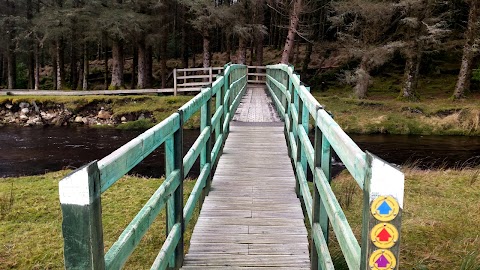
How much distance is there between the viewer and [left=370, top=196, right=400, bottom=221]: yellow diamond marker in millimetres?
1777

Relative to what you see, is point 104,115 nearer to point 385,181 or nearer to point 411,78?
point 411,78

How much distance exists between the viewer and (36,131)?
20016 millimetres

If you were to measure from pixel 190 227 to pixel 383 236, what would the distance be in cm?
493

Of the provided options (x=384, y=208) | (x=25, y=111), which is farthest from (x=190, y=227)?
(x=25, y=111)

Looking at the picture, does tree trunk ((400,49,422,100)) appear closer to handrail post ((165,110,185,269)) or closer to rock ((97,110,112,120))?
rock ((97,110,112,120))

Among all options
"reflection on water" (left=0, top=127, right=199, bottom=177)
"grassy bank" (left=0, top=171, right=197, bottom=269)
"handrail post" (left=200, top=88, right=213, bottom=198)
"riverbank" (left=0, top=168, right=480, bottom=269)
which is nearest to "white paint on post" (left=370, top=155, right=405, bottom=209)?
"riverbank" (left=0, top=168, right=480, bottom=269)

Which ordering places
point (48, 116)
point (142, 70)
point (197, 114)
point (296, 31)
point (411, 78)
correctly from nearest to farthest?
point (197, 114) < point (48, 116) < point (411, 78) < point (296, 31) < point (142, 70)

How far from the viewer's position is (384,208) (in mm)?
1788

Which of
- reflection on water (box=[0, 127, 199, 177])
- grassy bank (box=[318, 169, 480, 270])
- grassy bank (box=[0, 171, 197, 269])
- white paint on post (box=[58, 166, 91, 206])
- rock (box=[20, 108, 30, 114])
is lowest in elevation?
reflection on water (box=[0, 127, 199, 177])

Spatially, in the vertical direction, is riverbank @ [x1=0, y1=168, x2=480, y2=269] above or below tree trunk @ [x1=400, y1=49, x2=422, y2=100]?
below

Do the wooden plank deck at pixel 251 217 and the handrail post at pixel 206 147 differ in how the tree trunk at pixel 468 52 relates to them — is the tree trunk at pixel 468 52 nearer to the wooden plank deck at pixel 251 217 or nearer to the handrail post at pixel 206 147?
the wooden plank deck at pixel 251 217

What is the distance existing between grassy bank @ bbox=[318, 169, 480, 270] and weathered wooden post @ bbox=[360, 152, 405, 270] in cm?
312

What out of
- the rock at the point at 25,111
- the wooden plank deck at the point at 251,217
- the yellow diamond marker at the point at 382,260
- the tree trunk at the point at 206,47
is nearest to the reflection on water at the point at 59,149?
the rock at the point at 25,111

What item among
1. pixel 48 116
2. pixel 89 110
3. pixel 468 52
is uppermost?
pixel 468 52
